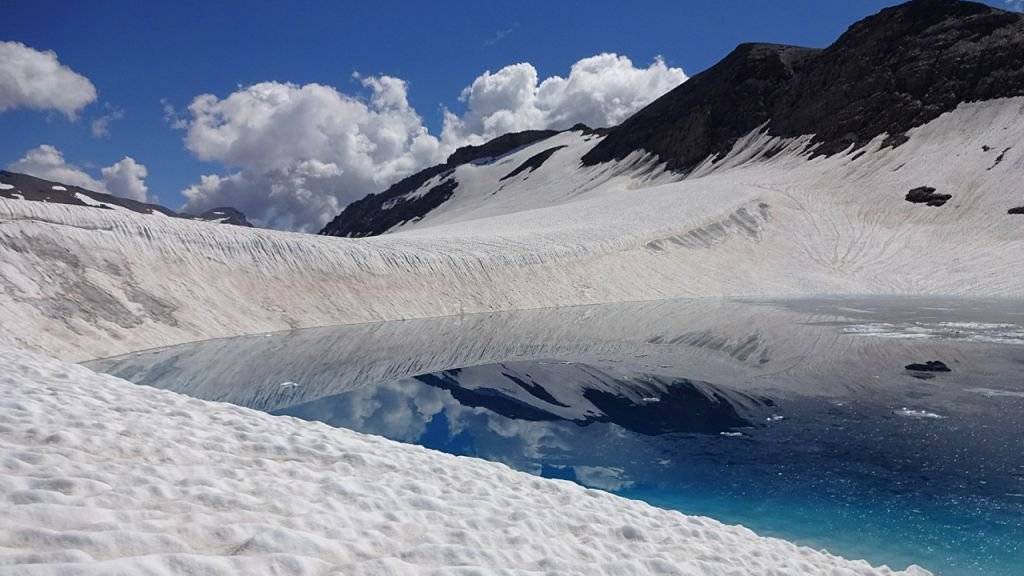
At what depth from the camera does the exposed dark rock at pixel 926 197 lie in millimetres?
61812

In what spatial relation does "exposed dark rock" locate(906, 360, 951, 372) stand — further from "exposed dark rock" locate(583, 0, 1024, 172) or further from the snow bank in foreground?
"exposed dark rock" locate(583, 0, 1024, 172)

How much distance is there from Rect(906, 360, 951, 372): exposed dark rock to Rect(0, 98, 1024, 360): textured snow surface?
959 inches

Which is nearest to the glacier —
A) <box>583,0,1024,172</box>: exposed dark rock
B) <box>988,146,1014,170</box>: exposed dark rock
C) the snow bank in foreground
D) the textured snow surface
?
the snow bank in foreground

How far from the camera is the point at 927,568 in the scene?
817 centimetres

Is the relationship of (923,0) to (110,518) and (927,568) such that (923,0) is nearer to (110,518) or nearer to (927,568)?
(927,568)

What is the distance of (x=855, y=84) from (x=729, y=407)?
3468 inches

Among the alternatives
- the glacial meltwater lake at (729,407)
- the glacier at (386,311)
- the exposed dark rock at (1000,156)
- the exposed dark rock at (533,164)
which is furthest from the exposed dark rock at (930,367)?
the exposed dark rock at (533,164)

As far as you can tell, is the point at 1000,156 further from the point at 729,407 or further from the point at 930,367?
the point at 729,407

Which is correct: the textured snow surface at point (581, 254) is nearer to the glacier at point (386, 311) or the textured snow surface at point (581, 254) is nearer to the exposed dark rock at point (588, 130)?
the glacier at point (386, 311)

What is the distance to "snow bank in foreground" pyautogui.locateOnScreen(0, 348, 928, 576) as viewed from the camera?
14.9 ft

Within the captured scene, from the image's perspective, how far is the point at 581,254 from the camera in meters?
49.2

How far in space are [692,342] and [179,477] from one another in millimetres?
23168

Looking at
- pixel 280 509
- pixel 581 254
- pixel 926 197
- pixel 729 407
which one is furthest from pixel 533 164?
pixel 280 509

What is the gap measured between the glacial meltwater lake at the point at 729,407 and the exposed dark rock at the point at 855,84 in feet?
190
